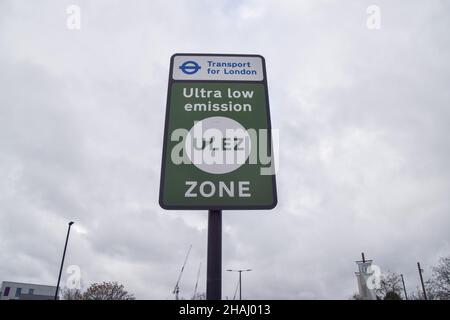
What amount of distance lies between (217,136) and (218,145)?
0.09 meters

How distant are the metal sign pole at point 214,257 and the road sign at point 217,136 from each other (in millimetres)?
117

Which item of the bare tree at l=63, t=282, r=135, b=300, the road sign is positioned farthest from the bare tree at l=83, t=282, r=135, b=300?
the road sign

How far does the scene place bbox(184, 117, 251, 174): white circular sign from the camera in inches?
99.9

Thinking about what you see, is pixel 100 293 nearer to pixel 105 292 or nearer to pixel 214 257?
pixel 105 292

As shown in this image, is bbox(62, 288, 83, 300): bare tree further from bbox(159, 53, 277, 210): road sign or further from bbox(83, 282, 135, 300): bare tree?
bbox(159, 53, 277, 210): road sign

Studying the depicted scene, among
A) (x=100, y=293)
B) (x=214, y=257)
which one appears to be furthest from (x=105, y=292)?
(x=214, y=257)

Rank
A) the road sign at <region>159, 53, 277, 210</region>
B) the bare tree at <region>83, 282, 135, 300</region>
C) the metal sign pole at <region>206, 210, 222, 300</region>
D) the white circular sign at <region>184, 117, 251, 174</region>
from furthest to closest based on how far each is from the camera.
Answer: the bare tree at <region>83, 282, 135, 300</region> → the white circular sign at <region>184, 117, 251, 174</region> → the road sign at <region>159, 53, 277, 210</region> → the metal sign pole at <region>206, 210, 222, 300</region>

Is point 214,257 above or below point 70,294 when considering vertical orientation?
below

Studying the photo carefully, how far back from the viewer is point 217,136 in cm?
268

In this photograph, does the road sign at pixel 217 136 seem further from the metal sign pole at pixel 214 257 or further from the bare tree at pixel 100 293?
the bare tree at pixel 100 293

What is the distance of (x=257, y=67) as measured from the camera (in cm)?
313

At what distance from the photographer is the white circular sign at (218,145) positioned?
8.32 ft
